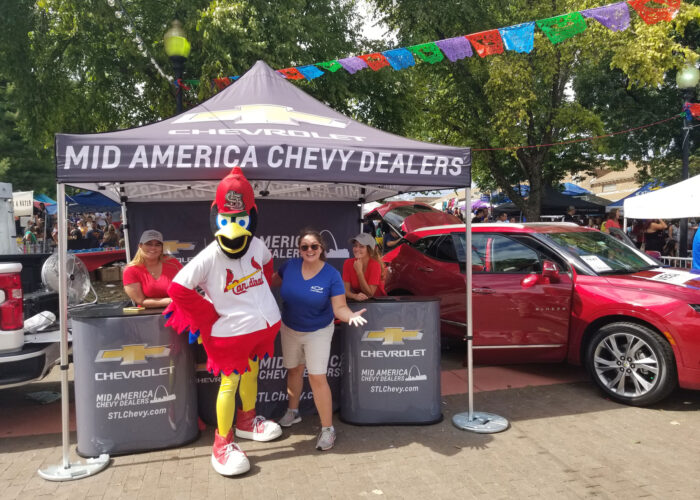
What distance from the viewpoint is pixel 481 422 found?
4562 mm

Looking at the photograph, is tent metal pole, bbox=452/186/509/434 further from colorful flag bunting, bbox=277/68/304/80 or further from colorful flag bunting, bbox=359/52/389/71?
colorful flag bunting, bbox=277/68/304/80

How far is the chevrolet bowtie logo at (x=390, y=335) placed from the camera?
447 cm

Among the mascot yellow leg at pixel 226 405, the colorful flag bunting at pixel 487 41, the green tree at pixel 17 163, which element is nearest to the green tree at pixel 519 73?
the colorful flag bunting at pixel 487 41

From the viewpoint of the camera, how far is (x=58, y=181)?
Answer: 3582mm

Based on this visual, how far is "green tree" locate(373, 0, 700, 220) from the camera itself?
13031mm

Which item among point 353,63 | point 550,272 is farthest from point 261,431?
point 353,63

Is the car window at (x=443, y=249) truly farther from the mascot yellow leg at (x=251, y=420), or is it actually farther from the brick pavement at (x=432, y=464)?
the mascot yellow leg at (x=251, y=420)

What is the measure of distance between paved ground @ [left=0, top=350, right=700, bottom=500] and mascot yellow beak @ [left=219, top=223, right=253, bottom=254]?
1.61 meters

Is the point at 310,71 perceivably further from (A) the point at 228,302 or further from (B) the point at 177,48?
(A) the point at 228,302

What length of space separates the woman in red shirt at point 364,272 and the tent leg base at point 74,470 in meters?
2.40

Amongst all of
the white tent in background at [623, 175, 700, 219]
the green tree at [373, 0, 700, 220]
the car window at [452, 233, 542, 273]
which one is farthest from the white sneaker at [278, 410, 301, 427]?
the green tree at [373, 0, 700, 220]

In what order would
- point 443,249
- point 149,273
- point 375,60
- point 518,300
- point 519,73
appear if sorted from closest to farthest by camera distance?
point 149,273 → point 518,300 → point 443,249 → point 375,60 → point 519,73

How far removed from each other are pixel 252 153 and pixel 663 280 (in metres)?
4.15

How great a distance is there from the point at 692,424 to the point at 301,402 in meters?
3.40
